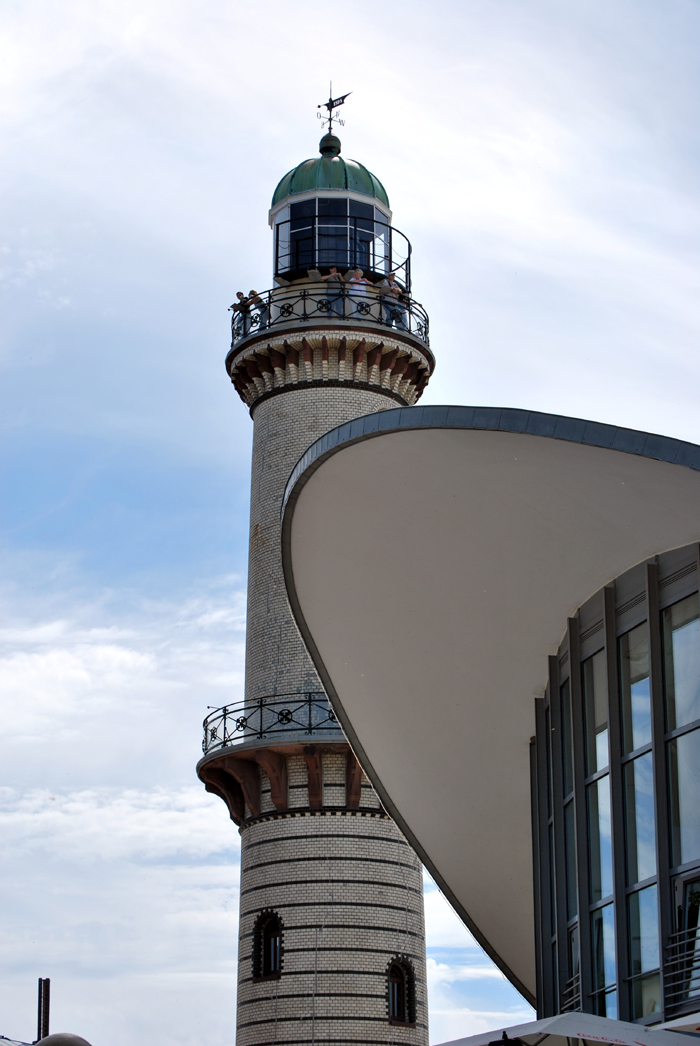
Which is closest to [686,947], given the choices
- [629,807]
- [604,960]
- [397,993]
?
[629,807]

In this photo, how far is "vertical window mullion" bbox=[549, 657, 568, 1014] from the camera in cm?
1919

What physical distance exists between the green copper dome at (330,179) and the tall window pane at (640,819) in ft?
74.3

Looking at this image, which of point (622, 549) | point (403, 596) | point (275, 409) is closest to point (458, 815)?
point (403, 596)

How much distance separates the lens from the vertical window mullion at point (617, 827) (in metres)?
16.7

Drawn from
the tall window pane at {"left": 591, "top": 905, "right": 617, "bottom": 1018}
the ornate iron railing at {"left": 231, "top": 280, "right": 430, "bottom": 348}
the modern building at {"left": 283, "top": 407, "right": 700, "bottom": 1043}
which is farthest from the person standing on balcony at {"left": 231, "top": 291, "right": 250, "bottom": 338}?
the tall window pane at {"left": 591, "top": 905, "right": 617, "bottom": 1018}

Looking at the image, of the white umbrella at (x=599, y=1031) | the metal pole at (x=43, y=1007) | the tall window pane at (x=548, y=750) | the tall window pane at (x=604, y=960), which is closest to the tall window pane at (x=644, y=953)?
the tall window pane at (x=604, y=960)

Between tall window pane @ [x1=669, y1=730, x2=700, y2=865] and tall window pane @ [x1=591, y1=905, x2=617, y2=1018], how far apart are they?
1.87m

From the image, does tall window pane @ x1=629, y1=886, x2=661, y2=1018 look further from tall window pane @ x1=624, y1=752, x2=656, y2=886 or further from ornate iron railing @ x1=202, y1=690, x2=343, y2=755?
ornate iron railing @ x1=202, y1=690, x2=343, y2=755

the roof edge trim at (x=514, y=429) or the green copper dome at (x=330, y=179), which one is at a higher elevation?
the green copper dome at (x=330, y=179)

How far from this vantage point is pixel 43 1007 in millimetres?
42938

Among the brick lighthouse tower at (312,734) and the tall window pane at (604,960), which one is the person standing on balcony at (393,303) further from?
the tall window pane at (604,960)

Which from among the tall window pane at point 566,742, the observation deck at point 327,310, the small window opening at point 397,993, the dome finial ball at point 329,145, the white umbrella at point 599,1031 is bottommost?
the white umbrella at point 599,1031

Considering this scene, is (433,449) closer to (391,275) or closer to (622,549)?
(622,549)

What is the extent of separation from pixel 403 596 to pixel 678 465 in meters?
7.25
